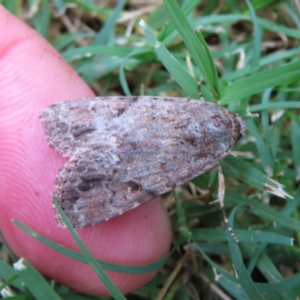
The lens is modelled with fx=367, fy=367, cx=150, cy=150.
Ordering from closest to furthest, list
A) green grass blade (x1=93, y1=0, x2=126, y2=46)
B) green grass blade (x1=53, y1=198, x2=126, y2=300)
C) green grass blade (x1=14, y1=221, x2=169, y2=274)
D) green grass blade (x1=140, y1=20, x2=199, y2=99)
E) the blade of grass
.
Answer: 1. green grass blade (x1=53, y1=198, x2=126, y2=300)
2. green grass blade (x1=14, y1=221, x2=169, y2=274)
3. the blade of grass
4. green grass blade (x1=140, y1=20, x2=199, y2=99)
5. green grass blade (x1=93, y1=0, x2=126, y2=46)

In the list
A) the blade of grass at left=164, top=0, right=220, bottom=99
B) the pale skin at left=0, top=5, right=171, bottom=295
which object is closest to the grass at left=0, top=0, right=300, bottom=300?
the blade of grass at left=164, top=0, right=220, bottom=99

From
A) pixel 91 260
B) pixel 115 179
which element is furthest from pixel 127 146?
pixel 91 260

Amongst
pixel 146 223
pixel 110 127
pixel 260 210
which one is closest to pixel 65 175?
pixel 110 127

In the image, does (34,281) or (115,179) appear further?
(115,179)

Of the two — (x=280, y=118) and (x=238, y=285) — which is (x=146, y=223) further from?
(x=280, y=118)

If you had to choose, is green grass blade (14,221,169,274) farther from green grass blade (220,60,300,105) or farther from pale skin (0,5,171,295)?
green grass blade (220,60,300,105)

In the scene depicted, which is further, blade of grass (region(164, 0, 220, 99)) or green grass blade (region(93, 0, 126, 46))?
green grass blade (region(93, 0, 126, 46))

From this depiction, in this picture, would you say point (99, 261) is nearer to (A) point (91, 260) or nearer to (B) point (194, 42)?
(A) point (91, 260)
